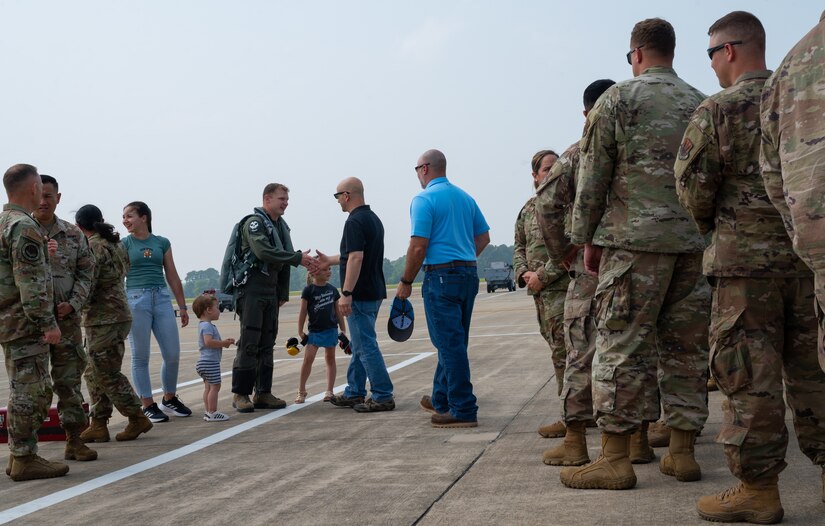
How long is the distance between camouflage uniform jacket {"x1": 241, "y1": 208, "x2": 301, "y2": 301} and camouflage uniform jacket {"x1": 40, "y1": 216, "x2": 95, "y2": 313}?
198 centimetres

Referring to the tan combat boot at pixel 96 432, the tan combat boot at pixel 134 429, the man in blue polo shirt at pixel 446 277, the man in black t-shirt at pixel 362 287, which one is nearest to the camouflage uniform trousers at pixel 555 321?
the man in blue polo shirt at pixel 446 277

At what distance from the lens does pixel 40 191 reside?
616 cm

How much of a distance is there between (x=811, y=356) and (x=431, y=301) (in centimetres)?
354

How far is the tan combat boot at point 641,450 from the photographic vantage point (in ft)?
17.6

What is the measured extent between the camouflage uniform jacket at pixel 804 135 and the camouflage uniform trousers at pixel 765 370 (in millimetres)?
843

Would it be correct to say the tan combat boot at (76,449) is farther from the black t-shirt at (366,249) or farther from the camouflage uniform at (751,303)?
the camouflage uniform at (751,303)

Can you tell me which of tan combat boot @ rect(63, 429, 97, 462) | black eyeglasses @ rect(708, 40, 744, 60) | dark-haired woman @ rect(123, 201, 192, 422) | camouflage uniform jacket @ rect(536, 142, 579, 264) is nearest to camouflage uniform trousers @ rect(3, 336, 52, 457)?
tan combat boot @ rect(63, 429, 97, 462)

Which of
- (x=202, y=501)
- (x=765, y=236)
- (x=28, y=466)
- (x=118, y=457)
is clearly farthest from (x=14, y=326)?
(x=765, y=236)

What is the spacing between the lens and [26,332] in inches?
232

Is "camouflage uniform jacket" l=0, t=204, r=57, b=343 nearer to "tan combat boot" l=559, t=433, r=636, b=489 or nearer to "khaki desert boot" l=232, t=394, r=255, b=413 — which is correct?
"khaki desert boot" l=232, t=394, r=255, b=413

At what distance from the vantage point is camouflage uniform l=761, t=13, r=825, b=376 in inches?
117

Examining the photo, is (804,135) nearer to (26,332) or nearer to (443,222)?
(443,222)

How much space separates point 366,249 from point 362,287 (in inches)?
15.5

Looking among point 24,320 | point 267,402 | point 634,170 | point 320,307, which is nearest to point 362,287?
point 320,307
